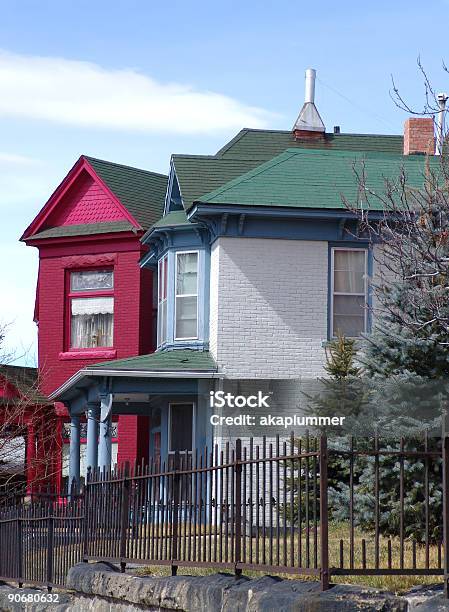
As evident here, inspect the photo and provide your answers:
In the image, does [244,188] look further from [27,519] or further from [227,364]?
[27,519]

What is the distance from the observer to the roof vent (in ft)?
103

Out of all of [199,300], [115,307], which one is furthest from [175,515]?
[115,307]

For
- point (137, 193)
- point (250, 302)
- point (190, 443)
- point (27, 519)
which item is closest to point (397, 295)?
point (27, 519)

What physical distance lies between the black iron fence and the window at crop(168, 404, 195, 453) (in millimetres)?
7162

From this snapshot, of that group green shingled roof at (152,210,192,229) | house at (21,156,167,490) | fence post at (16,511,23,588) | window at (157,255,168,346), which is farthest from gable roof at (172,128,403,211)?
fence post at (16,511,23,588)

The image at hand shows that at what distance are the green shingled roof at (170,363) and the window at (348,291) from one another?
2.70 m

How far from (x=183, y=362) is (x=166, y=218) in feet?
11.7

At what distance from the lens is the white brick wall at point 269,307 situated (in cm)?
2483

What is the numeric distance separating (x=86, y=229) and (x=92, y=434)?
635 centimetres

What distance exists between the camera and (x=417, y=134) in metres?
29.3

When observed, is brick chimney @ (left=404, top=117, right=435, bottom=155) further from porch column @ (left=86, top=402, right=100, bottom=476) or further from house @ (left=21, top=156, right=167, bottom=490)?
porch column @ (left=86, top=402, right=100, bottom=476)

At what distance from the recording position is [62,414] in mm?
31859

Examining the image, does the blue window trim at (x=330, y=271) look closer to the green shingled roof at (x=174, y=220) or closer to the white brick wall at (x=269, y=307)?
the white brick wall at (x=269, y=307)

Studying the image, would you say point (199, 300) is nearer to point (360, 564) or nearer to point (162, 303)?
point (162, 303)
